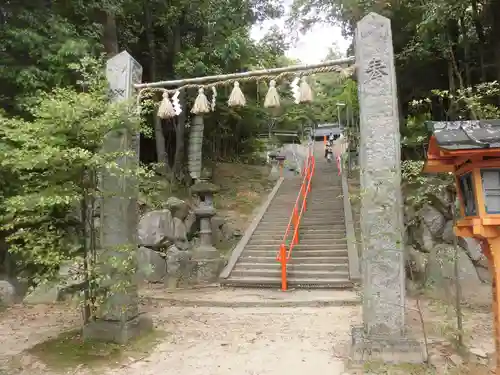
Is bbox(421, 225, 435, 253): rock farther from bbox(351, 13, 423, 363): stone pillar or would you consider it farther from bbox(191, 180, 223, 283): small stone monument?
bbox(351, 13, 423, 363): stone pillar

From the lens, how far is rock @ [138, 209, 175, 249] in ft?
38.3

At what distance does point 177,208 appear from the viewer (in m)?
12.9

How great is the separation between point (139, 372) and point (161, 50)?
1392cm

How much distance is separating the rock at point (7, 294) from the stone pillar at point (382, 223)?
790 cm

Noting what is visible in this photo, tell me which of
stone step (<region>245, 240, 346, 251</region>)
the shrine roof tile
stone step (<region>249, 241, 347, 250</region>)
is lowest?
stone step (<region>245, 240, 346, 251</region>)

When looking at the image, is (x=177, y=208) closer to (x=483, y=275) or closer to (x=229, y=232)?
(x=229, y=232)

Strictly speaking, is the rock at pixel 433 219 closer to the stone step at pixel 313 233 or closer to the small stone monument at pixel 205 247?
Result: the stone step at pixel 313 233

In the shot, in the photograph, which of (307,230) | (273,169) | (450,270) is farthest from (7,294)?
(273,169)

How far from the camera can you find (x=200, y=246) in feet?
38.9

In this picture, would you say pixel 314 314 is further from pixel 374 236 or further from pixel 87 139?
pixel 87 139

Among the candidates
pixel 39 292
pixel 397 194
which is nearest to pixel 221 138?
pixel 39 292

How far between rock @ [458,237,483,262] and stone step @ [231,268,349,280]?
2923mm

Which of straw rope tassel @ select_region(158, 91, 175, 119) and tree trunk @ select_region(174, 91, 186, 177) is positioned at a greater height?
tree trunk @ select_region(174, 91, 186, 177)

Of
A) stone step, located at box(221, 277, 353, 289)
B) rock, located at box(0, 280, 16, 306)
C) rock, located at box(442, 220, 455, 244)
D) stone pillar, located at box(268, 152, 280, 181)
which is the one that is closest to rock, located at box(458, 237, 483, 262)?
rock, located at box(442, 220, 455, 244)
